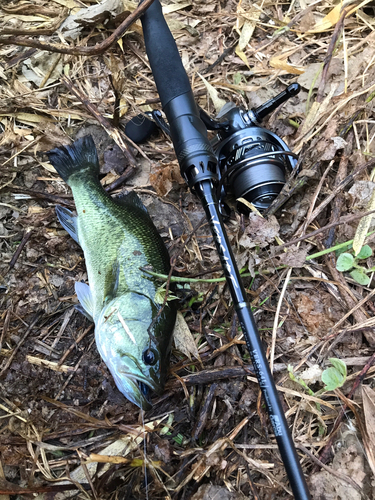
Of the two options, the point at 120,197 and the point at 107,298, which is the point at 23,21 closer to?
the point at 120,197

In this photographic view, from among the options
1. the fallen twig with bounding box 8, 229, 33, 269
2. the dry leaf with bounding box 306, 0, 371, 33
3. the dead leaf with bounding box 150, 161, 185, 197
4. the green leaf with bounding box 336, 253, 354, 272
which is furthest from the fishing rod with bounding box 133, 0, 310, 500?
the fallen twig with bounding box 8, 229, 33, 269

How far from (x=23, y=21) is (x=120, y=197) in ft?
7.53

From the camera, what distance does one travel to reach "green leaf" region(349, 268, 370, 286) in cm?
222

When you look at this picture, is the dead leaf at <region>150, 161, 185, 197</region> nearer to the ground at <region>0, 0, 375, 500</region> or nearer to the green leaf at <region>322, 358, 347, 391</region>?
the ground at <region>0, 0, 375, 500</region>

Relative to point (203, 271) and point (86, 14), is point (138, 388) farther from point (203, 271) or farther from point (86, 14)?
point (86, 14)

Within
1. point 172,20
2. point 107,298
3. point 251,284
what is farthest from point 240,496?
point 172,20

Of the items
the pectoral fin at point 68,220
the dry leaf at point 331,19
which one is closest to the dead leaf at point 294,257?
the pectoral fin at point 68,220

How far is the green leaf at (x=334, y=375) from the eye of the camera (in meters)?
1.96

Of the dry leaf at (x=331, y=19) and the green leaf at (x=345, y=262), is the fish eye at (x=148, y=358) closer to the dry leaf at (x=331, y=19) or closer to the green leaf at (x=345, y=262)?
the green leaf at (x=345, y=262)

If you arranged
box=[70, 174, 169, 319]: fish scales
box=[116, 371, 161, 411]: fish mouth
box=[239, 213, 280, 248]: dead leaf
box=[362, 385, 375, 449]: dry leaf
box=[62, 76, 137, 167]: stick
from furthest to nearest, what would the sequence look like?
box=[62, 76, 137, 167]: stick
box=[70, 174, 169, 319]: fish scales
box=[239, 213, 280, 248]: dead leaf
box=[116, 371, 161, 411]: fish mouth
box=[362, 385, 375, 449]: dry leaf

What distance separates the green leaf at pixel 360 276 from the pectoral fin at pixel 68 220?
199 cm

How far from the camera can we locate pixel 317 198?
8.19 feet

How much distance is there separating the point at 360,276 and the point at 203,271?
99cm

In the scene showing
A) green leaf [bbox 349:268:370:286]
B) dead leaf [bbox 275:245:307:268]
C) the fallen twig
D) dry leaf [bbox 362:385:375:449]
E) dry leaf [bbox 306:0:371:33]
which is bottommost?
dry leaf [bbox 362:385:375:449]
